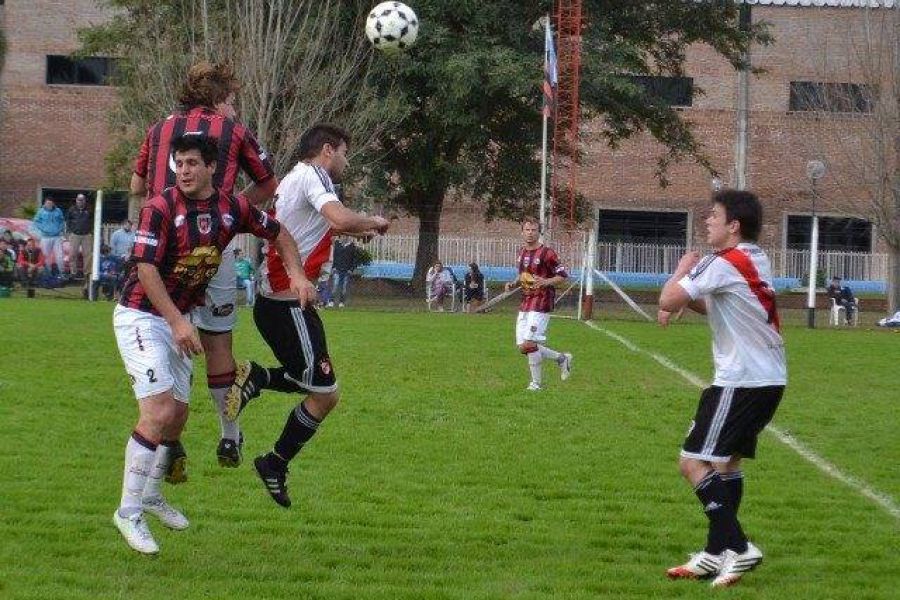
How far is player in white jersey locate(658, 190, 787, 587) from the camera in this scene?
6.56m

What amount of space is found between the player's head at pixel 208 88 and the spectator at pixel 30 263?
81.9 ft

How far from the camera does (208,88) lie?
7.37 metres

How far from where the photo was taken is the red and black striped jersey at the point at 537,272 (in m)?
16.0

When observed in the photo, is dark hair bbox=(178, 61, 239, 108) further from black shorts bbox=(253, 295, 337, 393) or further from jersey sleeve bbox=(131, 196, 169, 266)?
black shorts bbox=(253, 295, 337, 393)

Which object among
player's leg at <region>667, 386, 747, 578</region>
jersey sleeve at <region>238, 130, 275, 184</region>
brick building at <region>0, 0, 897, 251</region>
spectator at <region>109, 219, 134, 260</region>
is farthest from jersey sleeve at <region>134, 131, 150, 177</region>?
brick building at <region>0, 0, 897, 251</region>

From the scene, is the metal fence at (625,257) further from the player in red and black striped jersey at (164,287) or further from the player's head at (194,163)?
the player's head at (194,163)

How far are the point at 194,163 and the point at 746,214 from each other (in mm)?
2487

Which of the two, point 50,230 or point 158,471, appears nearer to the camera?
point 158,471

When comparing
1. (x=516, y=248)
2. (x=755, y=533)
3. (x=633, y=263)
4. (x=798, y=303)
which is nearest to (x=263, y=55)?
(x=516, y=248)

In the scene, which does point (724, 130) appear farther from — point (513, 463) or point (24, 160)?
point (513, 463)

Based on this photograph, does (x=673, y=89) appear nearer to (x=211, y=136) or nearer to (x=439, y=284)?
(x=439, y=284)

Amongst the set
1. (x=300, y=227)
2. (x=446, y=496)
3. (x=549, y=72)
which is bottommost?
(x=446, y=496)

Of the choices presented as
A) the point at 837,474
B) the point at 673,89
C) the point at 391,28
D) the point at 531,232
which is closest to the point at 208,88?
the point at 837,474

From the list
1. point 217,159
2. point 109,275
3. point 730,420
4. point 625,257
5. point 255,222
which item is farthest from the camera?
point 625,257
